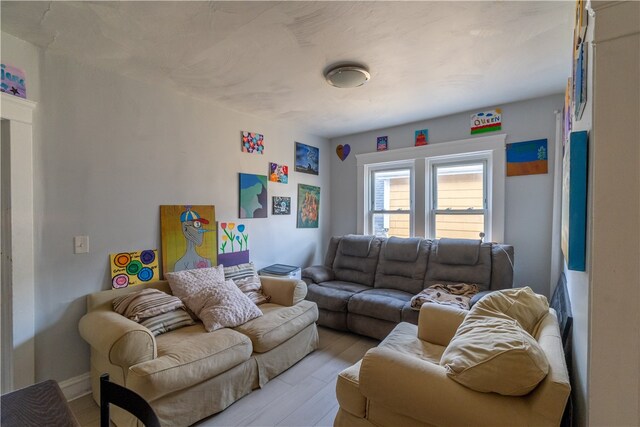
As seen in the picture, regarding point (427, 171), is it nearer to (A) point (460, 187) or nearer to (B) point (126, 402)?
(A) point (460, 187)

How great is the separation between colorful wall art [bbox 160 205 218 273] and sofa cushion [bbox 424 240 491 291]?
2284 mm

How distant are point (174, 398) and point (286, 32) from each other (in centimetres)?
228

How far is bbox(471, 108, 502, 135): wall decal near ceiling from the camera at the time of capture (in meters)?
3.12

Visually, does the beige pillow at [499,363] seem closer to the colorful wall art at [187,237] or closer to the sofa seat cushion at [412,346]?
the sofa seat cushion at [412,346]

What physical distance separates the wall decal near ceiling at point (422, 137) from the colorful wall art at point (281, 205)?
5.86ft

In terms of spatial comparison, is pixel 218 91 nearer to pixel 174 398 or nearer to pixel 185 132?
pixel 185 132

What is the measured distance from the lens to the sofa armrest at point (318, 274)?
3.46 m

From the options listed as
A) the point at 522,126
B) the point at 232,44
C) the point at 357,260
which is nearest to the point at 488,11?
the point at 232,44

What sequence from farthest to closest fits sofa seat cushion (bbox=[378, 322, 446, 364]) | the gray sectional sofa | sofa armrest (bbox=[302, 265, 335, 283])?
sofa armrest (bbox=[302, 265, 335, 283]) → the gray sectional sofa → sofa seat cushion (bbox=[378, 322, 446, 364])

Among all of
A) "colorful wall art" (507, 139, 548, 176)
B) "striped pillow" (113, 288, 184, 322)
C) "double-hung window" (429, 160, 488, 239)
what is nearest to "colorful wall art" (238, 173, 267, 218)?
"striped pillow" (113, 288, 184, 322)

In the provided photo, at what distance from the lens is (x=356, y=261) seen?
364 cm

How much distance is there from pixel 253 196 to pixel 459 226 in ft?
8.09

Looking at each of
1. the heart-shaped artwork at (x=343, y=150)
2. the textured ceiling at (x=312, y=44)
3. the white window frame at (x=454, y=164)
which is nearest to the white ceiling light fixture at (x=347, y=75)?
the textured ceiling at (x=312, y=44)

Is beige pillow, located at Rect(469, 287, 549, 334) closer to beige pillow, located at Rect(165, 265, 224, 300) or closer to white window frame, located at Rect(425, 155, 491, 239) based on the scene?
white window frame, located at Rect(425, 155, 491, 239)
